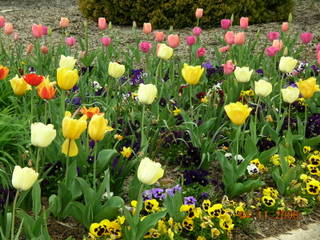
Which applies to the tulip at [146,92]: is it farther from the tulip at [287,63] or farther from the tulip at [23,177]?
the tulip at [287,63]

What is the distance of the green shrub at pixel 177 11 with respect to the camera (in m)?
7.78

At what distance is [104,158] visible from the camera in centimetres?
299

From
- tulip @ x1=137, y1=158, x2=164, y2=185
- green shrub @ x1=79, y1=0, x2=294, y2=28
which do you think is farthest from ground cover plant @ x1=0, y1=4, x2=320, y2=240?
green shrub @ x1=79, y1=0, x2=294, y2=28

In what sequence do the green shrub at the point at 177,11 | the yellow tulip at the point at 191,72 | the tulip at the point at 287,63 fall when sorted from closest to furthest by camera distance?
the yellow tulip at the point at 191,72 < the tulip at the point at 287,63 < the green shrub at the point at 177,11

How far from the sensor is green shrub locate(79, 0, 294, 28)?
7.78m

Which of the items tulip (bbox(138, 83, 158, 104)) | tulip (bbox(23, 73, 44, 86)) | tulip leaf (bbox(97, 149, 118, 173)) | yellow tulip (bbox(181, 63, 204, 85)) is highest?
tulip (bbox(23, 73, 44, 86))

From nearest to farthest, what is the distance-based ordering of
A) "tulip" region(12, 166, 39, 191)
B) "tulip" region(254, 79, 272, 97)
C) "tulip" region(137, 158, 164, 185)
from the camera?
"tulip" region(12, 166, 39, 191)
"tulip" region(137, 158, 164, 185)
"tulip" region(254, 79, 272, 97)

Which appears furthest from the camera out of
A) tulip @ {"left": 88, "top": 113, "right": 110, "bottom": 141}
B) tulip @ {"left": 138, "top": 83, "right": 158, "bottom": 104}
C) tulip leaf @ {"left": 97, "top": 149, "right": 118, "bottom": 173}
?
tulip leaf @ {"left": 97, "top": 149, "right": 118, "bottom": 173}

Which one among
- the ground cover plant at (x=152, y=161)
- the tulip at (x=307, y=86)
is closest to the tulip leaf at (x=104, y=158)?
the ground cover plant at (x=152, y=161)

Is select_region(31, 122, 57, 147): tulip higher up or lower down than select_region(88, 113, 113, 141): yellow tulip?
higher up

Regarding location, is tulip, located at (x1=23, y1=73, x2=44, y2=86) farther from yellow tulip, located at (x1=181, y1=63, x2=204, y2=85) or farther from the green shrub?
the green shrub

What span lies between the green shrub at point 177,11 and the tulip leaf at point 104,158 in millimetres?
4975

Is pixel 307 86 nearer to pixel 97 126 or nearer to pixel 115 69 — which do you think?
pixel 115 69

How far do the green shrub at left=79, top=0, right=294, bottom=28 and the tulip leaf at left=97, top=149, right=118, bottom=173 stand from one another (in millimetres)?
4975
